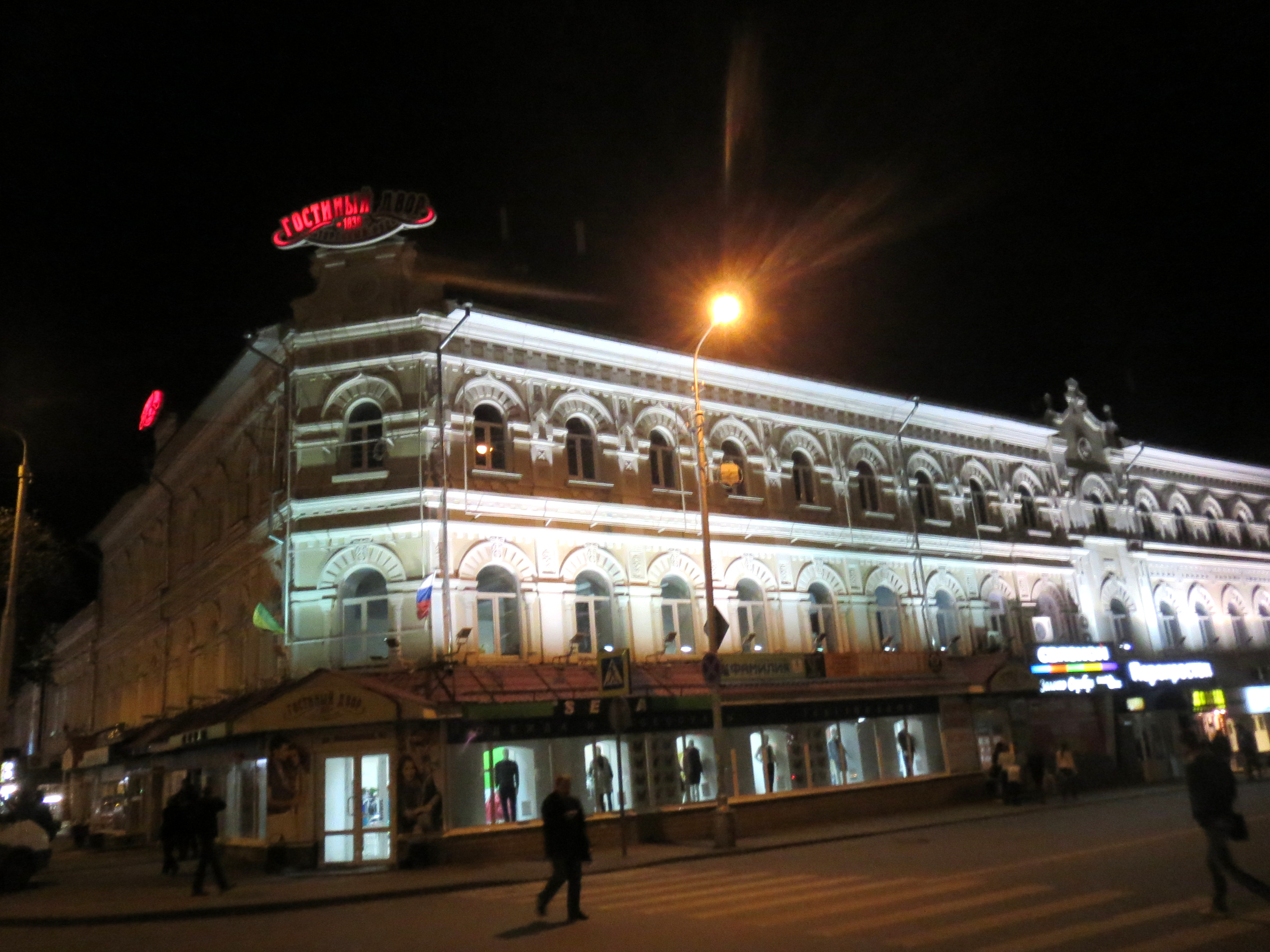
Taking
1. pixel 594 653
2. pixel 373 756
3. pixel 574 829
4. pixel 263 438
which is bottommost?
pixel 574 829

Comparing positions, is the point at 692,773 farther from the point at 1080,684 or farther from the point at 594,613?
the point at 1080,684

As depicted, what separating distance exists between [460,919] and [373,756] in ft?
27.4

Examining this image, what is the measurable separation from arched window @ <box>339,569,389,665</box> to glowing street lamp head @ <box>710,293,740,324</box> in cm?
920

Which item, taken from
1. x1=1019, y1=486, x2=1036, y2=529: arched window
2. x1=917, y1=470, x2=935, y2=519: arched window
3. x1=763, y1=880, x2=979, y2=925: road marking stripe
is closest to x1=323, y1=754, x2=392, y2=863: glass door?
x1=763, y1=880, x2=979, y2=925: road marking stripe

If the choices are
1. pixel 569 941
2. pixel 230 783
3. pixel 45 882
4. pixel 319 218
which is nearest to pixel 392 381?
pixel 319 218

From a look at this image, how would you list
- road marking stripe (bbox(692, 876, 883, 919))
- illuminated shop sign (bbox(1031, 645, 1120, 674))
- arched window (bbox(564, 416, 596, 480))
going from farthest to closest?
illuminated shop sign (bbox(1031, 645, 1120, 674))
arched window (bbox(564, 416, 596, 480))
road marking stripe (bbox(692, 876, 883, 919))

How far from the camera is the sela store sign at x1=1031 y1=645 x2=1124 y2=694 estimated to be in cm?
3147

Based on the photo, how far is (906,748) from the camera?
2811cm

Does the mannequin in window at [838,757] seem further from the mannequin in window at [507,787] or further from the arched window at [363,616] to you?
Result: the arched window at [363,616]

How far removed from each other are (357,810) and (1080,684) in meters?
23.4

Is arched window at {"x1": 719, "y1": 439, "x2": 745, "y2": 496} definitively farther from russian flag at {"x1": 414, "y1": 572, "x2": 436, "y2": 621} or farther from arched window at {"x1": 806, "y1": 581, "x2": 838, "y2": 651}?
russian flag at {"x1": 414, "y1": 572, "x2": 436, "y2": 621}

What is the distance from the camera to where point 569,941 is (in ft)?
35.0

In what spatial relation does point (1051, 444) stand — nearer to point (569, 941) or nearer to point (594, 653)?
point (594, 653)

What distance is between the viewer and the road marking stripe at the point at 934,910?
10.5m
